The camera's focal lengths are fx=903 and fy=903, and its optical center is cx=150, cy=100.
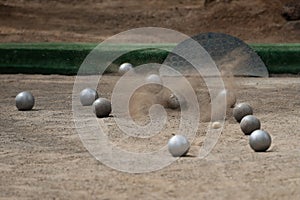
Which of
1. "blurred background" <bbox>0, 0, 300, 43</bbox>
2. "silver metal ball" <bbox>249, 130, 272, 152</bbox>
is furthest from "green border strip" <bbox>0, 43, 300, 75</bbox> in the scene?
"silver metal ball" <bbox>249, 130, 272, 152</bbox>

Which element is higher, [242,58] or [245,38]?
[242,58]

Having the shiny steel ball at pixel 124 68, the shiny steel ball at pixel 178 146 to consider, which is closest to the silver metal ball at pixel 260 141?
the shiny steel ball at pixel 178 146

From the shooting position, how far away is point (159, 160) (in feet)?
25.3

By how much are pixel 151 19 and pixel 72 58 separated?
9.15 m

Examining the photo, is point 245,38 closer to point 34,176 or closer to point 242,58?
point 242,58

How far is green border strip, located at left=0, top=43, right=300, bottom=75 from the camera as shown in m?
15.0

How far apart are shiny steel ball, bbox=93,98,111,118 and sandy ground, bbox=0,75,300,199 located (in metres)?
0.12

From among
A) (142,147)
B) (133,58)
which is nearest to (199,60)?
(133,58)

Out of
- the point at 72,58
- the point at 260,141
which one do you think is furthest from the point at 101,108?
the point at 72,58

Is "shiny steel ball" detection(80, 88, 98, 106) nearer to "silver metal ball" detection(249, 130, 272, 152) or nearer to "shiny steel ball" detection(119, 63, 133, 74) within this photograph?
"shiny steel ball" detection(119, 63, 133, 74)

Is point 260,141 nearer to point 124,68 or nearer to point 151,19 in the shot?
point 124,68

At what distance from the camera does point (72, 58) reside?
15.3 m

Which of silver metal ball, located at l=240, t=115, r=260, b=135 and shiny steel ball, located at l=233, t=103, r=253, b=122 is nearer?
silver metal ball, located at l=240, t=115, r=260, b=135

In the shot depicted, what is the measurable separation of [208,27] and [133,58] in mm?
7493
